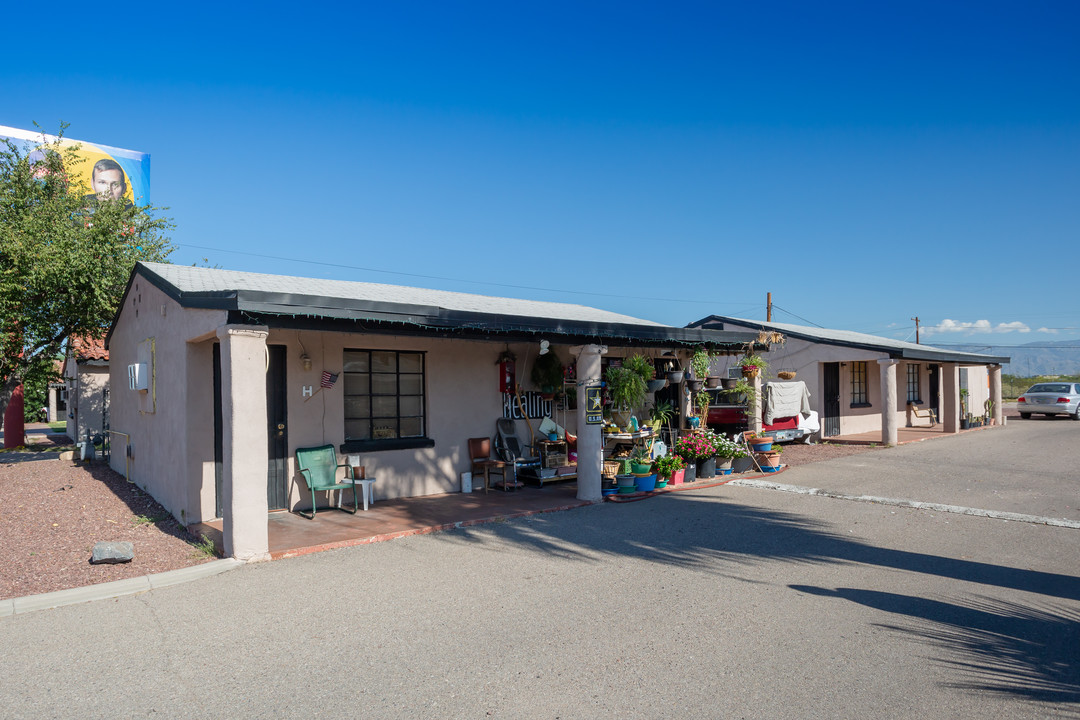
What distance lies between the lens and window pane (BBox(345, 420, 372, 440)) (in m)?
9.27

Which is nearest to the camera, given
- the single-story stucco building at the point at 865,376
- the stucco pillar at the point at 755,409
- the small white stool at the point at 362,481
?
the small white stool at the point at 362,481

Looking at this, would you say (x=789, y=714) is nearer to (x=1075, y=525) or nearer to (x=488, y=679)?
(x=488, y=679)

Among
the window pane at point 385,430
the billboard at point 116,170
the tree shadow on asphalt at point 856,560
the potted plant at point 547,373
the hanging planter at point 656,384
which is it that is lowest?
the tree shadow on asphalt at point 856,560

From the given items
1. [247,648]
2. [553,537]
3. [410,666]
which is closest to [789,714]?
[410,666]

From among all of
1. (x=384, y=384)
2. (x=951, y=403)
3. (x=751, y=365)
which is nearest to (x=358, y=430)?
(x=384, y=384)

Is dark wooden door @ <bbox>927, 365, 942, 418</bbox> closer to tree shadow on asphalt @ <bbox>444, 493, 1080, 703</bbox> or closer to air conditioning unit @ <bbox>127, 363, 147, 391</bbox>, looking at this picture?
tree shadow on asphalt @ <bbox>444, 493, 1080, 703</bbox>

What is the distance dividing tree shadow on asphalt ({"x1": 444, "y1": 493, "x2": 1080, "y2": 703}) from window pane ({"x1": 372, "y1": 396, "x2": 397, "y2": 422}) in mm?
2633

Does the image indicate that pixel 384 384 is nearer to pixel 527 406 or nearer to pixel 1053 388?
pixel 527 406

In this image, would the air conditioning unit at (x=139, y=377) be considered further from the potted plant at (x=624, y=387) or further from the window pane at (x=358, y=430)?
the potted plant at (x=624, y=387)

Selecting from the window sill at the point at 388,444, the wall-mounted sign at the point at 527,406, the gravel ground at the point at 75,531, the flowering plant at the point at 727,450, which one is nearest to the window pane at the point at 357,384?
the window sill at the point at 388,444

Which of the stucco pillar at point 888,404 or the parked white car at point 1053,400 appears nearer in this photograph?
the stucco pillar at point 888,404

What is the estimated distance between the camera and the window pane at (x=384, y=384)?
9.50 meters

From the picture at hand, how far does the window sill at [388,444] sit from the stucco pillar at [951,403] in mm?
17234

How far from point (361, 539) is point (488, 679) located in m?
3.70
